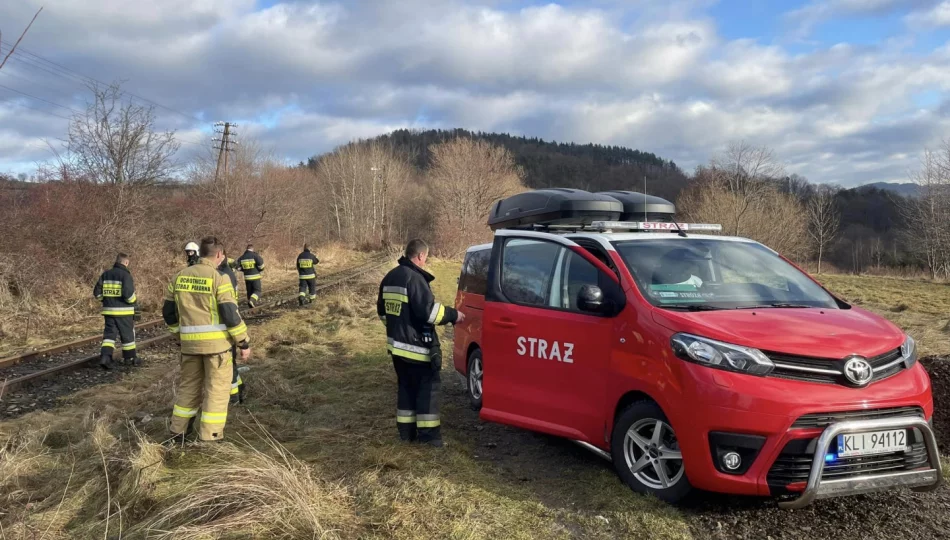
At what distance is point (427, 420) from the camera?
16.9 ft

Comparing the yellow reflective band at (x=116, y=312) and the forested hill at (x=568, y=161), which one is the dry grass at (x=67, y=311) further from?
the forested hill at (x=568, y=161)

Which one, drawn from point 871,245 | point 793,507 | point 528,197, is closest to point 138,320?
point 528,197

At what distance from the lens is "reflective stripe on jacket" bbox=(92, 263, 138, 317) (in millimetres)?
10047

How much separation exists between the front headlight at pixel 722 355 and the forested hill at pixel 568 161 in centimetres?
8061

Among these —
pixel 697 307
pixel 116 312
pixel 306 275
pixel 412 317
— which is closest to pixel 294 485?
pixel 412 317

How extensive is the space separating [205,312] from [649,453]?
3.86 m

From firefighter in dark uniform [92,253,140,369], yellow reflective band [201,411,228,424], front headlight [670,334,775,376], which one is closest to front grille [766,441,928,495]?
front headlight [670,334,775,376]

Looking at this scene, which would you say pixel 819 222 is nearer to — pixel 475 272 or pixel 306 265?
pixel 306 265

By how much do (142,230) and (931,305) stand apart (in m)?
24.9

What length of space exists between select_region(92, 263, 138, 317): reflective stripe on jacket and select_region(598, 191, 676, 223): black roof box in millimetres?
8161

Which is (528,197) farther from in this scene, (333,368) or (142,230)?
(142,230)

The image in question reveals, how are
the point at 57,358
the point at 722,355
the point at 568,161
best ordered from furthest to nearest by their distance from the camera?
the point at 568,161 < the point at 57,358 < the point at 722,355

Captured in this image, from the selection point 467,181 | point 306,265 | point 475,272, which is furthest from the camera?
point 467,181

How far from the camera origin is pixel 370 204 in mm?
68375
